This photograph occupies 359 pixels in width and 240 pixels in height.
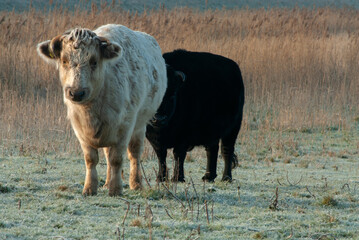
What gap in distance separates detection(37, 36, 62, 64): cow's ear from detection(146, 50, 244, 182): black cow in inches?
65.0

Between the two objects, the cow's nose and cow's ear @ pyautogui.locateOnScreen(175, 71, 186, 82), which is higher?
cow's ear @ pyautogui.locateOnScreen(175, 71, 186, 82)

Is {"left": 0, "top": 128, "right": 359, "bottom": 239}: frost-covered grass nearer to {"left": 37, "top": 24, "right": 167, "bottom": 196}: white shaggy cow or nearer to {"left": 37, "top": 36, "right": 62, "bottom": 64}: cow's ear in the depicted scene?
{"left": 37, "top": 24, "right": 167, "bottom": 196}: white shaggy cow

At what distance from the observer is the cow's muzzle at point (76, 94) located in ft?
16.3

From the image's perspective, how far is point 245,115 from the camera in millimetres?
12445

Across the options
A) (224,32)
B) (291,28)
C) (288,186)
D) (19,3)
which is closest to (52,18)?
(224,32)

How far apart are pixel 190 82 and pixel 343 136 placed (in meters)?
5.56

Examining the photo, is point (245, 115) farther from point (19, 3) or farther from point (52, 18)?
point (19, 3)

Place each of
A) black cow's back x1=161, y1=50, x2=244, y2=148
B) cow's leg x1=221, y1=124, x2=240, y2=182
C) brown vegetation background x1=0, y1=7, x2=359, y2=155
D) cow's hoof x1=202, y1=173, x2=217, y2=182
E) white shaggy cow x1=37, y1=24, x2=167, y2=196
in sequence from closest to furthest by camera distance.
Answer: white shaggy cow x1=37, y1=24, x2=167, y2=196
black cow's back x1=161, y1=50, x2=244, y2=148
cow's hoof x1=202, y1=173, x2=217, y2=182
cow's leg x1=221, y1=124, x2=240, y2=182
brown vegetation background x1=0, y1=7, x2=359, y2=155

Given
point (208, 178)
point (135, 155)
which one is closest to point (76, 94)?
point (135, 155)

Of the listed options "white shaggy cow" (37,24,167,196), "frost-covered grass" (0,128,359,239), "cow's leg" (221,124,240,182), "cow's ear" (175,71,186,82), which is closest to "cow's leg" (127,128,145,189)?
"white shaggy cow" (37,24,167,196)

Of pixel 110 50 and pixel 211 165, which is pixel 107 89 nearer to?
pixel 110 50

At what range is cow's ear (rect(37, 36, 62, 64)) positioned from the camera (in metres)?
5.22

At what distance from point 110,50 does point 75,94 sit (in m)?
0.59

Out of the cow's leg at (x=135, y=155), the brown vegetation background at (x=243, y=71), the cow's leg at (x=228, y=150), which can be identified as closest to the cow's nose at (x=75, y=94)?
the cow's leg at (x=135, y=155)
